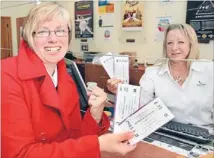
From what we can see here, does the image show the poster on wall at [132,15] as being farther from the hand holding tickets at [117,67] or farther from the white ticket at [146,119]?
the white ticket at [146,119]

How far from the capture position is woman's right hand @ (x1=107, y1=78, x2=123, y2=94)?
2.06 feet

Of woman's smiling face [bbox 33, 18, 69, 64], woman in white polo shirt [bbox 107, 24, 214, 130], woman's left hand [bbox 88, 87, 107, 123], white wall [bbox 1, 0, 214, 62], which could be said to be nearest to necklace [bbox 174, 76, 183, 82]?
woman in white polo shirt [bbox 107, 24, 214, 130]

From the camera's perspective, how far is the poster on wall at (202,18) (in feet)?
2.44

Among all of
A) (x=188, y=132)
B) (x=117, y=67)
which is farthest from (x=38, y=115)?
(x=188, y=132)

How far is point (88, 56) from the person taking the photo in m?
0.80

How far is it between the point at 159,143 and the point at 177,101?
0.43 feet

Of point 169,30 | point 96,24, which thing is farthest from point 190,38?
point 96,24

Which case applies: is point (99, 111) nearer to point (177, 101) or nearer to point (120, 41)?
point (177, 101)

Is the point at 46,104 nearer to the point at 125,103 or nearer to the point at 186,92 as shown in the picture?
the point at 125,103

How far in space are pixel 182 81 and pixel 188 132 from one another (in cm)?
15

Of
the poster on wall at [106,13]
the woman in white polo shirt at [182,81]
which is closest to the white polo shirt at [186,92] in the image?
the woman in white polo shirt at [182,81]

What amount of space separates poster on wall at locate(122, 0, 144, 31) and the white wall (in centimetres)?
2

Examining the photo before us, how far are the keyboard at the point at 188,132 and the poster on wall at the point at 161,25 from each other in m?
0.30

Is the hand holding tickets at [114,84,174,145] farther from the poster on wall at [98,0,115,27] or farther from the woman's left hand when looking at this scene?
the poster on wall at [98,0,115,27]
